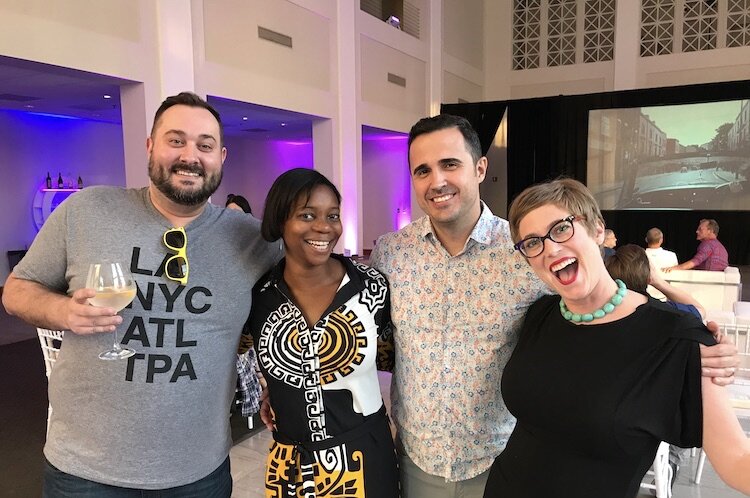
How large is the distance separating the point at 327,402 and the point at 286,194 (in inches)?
22.6

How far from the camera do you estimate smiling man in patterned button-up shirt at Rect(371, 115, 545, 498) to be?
1.54 metres

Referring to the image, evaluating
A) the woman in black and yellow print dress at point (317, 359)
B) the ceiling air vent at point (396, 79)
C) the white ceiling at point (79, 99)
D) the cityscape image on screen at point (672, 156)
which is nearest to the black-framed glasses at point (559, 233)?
the woman in black and yellow print dress at point (317, 359)

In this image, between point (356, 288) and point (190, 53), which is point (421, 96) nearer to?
point (190, 53)

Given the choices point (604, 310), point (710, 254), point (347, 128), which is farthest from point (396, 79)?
→ point (604, 310)

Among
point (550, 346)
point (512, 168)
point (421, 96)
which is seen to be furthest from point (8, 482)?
point (512, 168)

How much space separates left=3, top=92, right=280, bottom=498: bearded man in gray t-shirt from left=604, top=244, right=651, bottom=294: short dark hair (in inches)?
68.6

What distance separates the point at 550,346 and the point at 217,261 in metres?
0.92

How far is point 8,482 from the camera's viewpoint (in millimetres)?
3062

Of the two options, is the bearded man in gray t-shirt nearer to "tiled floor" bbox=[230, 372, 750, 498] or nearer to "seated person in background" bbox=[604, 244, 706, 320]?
"tiled floor" bbox=[230, 372, 750, 498]

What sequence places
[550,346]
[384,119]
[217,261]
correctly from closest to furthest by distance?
[550,346] → [217,261] → [384,119]

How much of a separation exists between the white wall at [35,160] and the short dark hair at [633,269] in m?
9.97

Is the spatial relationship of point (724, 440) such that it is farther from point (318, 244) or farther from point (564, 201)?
point (318, 244)

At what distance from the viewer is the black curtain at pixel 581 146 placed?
11430mm

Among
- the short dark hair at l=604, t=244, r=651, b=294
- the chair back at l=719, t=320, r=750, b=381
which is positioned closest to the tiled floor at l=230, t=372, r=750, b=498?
the chair back at l=719, t=320, r=750, b=381
